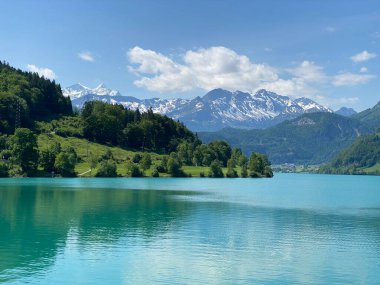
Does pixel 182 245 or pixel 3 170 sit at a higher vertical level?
pixel 3 170

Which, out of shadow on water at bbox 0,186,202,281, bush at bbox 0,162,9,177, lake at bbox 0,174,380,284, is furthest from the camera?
bush at bbox 0,162,9,177

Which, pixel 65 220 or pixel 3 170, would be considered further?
pixel 3 170

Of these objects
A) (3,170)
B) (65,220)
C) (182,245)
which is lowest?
(182,245)

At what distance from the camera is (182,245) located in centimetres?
5631

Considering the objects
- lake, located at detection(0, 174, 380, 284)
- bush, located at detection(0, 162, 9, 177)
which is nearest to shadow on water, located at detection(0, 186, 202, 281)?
lake, located at detection(0, 174, 380, 284)

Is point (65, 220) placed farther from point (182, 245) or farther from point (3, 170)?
point (3, 170)

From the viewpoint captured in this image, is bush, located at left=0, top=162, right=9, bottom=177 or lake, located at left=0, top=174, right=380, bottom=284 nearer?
lake, located at left=0, top=174, right=380, bottom=284

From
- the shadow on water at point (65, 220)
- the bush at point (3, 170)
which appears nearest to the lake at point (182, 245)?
the shadow on water at point (65, 220)

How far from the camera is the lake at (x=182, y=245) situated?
141ft

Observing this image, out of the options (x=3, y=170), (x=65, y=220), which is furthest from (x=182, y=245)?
(x=3, y=170)

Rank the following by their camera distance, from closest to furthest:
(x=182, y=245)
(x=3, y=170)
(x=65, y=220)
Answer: (x=182, y=245) → (x=65, y=220) → (x=3, y=170)

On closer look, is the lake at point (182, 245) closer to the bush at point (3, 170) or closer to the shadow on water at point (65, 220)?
the shadow on water at point (65, 220)

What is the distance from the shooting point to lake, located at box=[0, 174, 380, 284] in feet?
141

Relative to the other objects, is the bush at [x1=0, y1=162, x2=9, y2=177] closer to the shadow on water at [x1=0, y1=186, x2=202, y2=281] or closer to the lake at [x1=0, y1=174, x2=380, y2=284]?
the shadow on water at [x1=0, y1=186, x2=202, y2=281]
